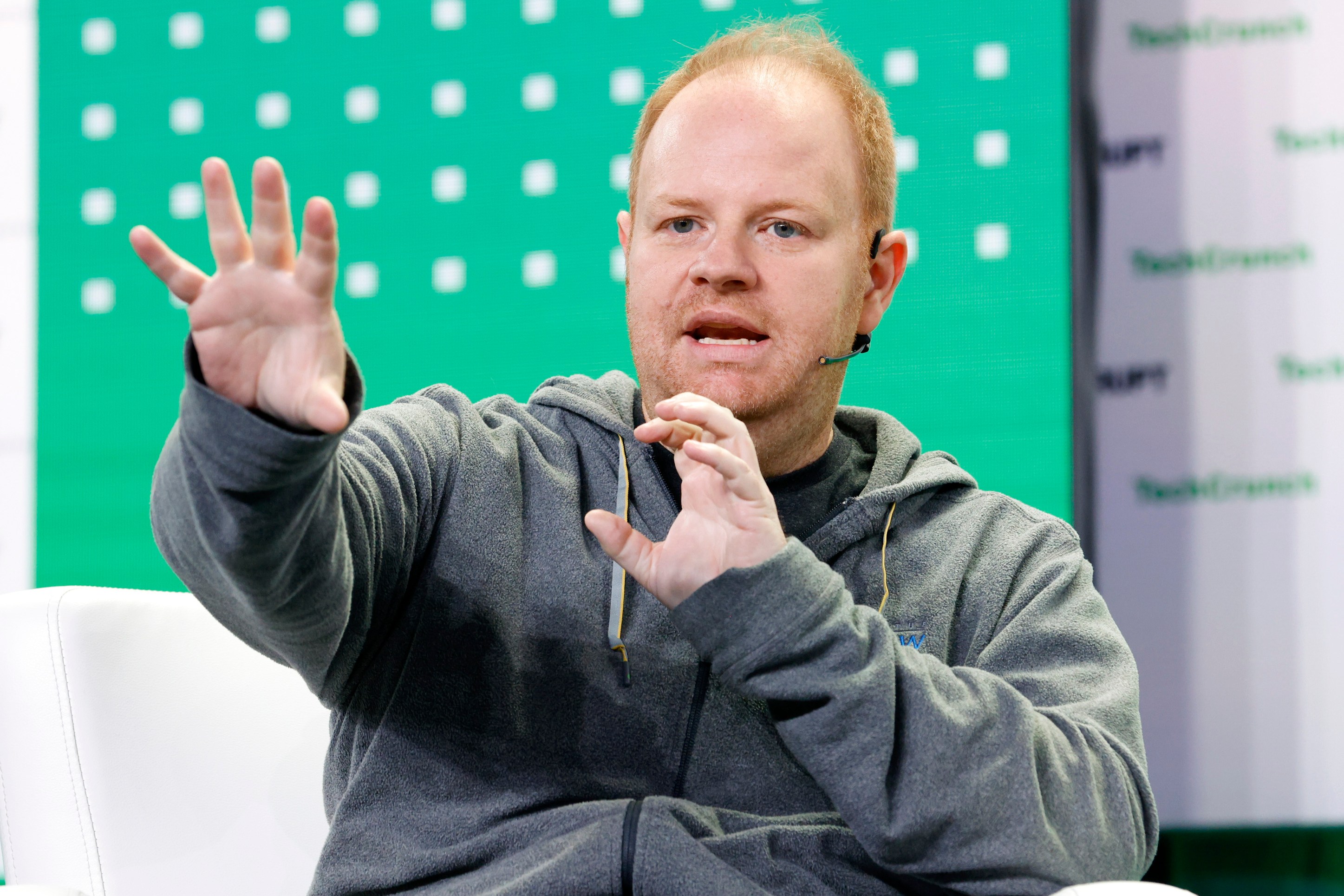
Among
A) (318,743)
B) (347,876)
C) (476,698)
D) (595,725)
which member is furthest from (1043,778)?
(318,743)

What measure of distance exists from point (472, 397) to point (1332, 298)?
1.69 meters

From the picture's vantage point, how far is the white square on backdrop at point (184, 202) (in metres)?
2.30

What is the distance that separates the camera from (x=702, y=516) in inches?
40.1

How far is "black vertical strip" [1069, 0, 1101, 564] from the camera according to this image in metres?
2.14

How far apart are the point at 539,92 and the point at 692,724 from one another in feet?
4.82

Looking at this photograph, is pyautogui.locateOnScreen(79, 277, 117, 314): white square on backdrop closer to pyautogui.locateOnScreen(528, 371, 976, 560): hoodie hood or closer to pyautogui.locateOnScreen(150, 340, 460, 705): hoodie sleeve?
pyautogui.locateOnScreen(528, 371, 976, 560): hoodie hood

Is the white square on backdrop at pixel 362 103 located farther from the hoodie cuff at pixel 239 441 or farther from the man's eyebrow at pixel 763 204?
the hoodie cuff at pixel 239 441

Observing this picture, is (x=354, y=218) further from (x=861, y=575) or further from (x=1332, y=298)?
(x=1332, y=298)

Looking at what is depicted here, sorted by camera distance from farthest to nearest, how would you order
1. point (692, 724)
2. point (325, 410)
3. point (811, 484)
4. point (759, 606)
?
point (811, 484), point (692, 724), point (759, 606), point (325, 410)

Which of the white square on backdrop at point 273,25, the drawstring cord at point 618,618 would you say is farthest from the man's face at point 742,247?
the white square on backdrop at point 273,25

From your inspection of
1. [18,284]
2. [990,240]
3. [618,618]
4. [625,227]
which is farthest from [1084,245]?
[18,284]

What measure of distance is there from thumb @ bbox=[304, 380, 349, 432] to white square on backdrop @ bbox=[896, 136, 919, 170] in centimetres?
156

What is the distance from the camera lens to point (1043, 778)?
1026 millimetres

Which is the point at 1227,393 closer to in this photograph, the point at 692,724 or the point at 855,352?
the point at 855,352
